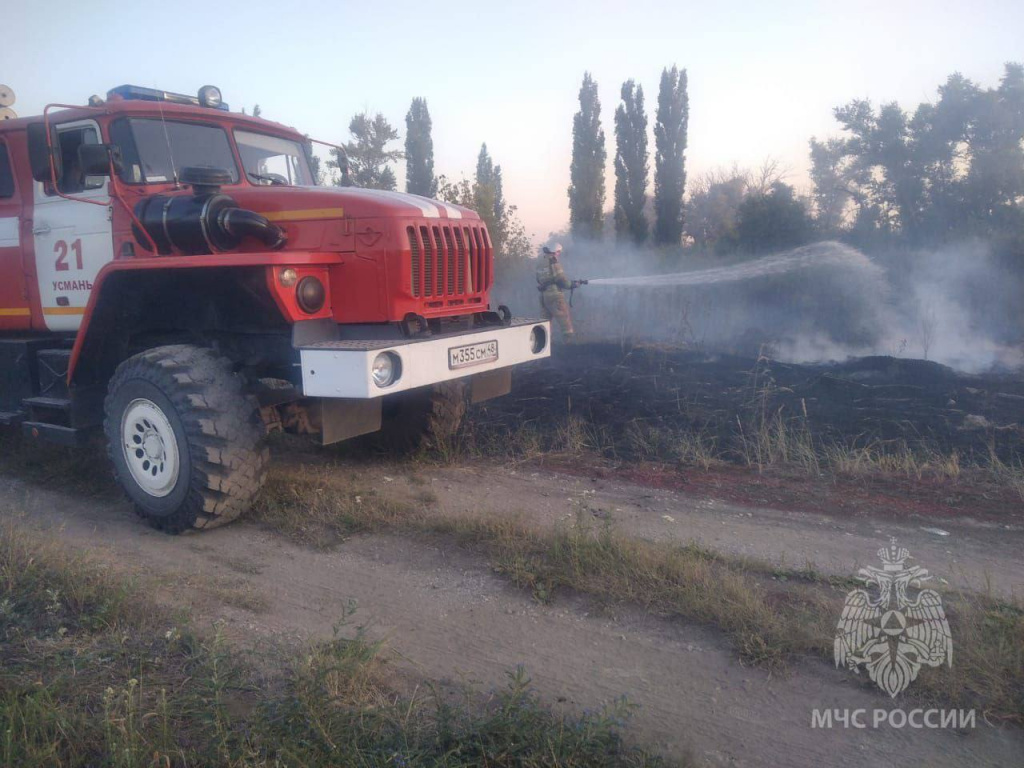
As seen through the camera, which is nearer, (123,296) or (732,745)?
(732,745)

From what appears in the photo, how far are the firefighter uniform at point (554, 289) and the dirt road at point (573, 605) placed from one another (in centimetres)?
720

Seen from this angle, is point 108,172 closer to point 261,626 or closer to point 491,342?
point 491,342

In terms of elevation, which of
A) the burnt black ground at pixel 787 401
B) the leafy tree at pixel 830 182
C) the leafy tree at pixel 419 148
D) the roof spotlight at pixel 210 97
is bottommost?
the burnt black ground at pixel 787 401

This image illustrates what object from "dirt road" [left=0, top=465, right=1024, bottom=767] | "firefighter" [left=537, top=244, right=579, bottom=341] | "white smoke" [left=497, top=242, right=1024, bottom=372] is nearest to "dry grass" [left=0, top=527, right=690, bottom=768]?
"dirt road" [left=0, top=465, right=1024, bottom=767]

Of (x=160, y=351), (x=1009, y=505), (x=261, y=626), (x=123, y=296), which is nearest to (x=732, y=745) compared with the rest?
(x=261, y=626)

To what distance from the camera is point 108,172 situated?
561cm

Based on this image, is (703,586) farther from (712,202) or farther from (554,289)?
(712,202)

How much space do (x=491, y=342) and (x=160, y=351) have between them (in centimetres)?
231

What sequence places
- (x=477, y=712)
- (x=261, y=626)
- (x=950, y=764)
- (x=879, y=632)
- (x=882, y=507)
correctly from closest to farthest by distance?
(x=950, y=764) < (x=477, y=712) < (x=879, y=632) < (x=261, y=626) < (x=882, y=507)

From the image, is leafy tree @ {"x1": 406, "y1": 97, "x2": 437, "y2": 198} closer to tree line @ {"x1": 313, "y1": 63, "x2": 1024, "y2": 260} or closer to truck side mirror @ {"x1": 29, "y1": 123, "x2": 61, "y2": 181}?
tree line @ {"x1": 313, "y1": 63, "x2": 1024, "y2": 260}

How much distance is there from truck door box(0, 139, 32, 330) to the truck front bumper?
341 cm

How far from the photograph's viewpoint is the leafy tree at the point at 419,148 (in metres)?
32.6

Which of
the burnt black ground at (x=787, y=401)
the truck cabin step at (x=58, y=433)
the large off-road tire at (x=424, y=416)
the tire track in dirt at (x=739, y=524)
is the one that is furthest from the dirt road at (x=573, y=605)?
the burnt black ground at (x=787, y=401)

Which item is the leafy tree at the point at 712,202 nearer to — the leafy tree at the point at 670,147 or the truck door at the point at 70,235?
the leafy tree at the point at 670,147
